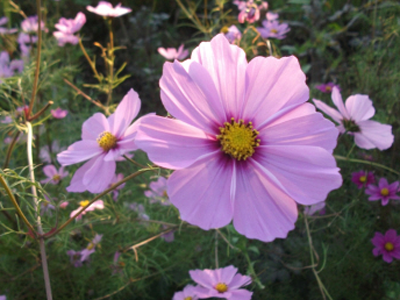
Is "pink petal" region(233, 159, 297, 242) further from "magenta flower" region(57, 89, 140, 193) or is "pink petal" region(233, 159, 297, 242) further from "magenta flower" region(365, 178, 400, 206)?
"magenta flower" region(365, 178, 400, 206)

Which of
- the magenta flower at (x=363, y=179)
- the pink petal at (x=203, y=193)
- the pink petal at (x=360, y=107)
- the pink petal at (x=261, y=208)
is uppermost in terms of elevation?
the pink petal at (x=203, y=193)

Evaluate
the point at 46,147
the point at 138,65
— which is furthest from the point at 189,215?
the point at 138,65

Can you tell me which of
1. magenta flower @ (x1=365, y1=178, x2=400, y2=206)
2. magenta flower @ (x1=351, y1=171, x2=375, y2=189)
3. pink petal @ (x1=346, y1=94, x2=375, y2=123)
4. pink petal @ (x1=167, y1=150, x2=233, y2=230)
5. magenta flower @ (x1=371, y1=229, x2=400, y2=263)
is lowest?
magenta flower @ (x1=371, y1=229, x2=400, y2=263)

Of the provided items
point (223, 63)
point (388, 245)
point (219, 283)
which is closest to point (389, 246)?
point (388, 245)

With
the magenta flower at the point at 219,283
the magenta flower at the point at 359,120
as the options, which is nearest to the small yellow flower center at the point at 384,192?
the magenta flower at the point at 359,120

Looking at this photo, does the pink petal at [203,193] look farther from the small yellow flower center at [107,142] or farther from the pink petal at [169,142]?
the small yellow flower center at [107,142]

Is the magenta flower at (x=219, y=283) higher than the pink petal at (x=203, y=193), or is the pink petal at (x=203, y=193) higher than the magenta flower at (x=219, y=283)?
the pink petal at (x=203, y=193)

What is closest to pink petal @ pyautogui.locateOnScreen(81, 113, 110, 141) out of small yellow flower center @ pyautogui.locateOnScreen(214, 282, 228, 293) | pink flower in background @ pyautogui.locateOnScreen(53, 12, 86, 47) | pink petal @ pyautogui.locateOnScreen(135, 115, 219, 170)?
pink petal @ pyautogui.locateOnScreen(135, 115, 219, 170)

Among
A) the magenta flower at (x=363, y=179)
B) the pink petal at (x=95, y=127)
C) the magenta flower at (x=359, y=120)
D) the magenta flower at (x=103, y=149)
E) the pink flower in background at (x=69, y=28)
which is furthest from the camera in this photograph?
the pink flower in background at (x=69, y=28)
